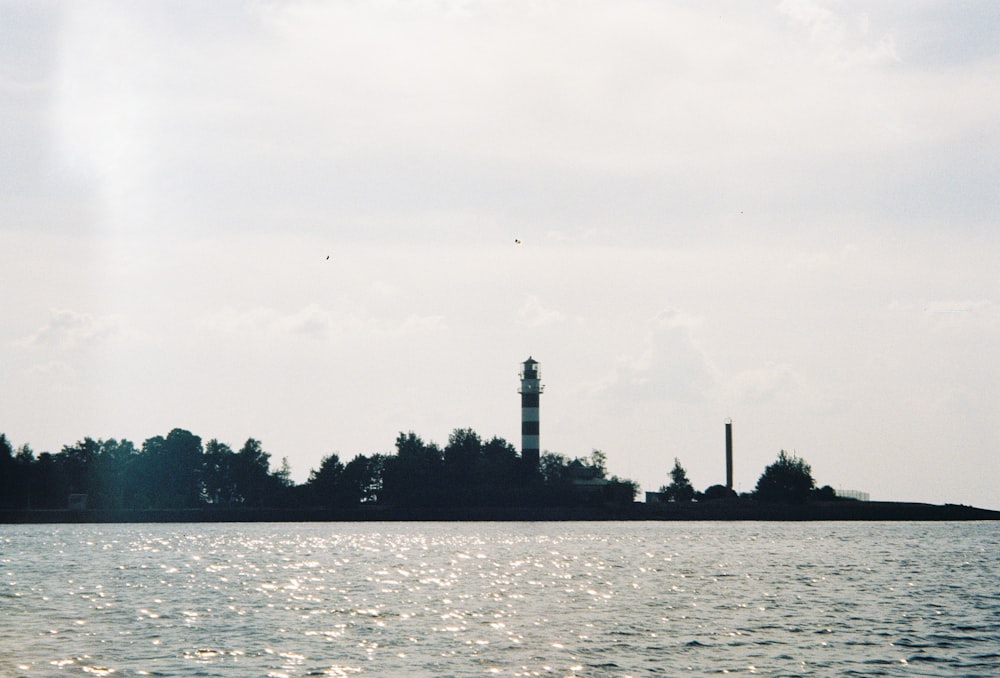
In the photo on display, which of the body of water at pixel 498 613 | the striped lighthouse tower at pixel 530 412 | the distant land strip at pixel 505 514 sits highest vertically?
the striped lighthouse tower at pixel 530 412

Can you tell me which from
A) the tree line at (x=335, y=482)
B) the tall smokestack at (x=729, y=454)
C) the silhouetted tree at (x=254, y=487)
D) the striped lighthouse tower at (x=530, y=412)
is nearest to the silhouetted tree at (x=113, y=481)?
the tree line at (x=335, y=482)

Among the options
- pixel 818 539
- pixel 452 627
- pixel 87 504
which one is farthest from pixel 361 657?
pixel 87 504

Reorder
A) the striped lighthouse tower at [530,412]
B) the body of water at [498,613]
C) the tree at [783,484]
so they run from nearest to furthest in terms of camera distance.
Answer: the body of water at [498,613], the striped lighthouse tower at [530,412], the tree at [783,484]

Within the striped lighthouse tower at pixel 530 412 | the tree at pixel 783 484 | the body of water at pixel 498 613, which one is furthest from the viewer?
the tree at pixel 783 484

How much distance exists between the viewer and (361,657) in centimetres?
3519

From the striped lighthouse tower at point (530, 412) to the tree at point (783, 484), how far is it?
3861 centimetres

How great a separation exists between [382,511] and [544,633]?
141365 mm

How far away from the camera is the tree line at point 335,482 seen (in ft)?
575

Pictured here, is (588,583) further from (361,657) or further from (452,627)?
(361,657)

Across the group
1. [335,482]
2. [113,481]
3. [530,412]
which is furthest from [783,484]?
[113,481]

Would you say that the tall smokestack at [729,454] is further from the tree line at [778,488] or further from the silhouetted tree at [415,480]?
the silhouetted tree at [415,480]

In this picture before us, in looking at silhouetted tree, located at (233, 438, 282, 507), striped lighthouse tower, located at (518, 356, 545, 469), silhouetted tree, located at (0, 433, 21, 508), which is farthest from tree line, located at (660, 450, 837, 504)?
silhouetted tree, located at (0, 433, 21, 508)

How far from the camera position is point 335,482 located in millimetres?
183750

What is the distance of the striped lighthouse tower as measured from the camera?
169 m
